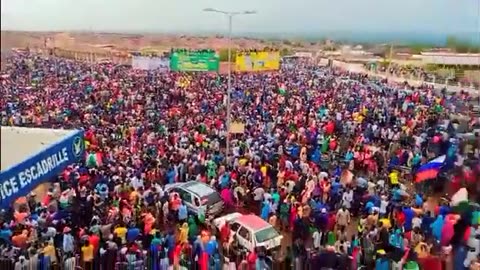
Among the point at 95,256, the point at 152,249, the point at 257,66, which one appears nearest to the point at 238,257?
the point at 152,249

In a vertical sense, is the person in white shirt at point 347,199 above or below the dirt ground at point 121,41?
below

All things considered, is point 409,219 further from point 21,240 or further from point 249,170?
point 21,240

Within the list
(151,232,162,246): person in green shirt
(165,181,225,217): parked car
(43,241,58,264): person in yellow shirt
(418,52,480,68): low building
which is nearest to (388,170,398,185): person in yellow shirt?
(418,52,480,68): low building

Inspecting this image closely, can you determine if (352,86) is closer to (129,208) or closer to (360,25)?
(360,25)

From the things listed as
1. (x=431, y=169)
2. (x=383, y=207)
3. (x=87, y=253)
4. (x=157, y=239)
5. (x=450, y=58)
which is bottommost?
(x=87, y=253)

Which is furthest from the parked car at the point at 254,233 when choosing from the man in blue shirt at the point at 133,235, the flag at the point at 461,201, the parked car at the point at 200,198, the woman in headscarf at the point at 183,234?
the flag at the point at 461,201

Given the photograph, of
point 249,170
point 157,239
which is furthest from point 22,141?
point 249,170

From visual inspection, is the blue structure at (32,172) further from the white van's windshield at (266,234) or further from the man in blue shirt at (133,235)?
the white van's windshield at (266,234)
